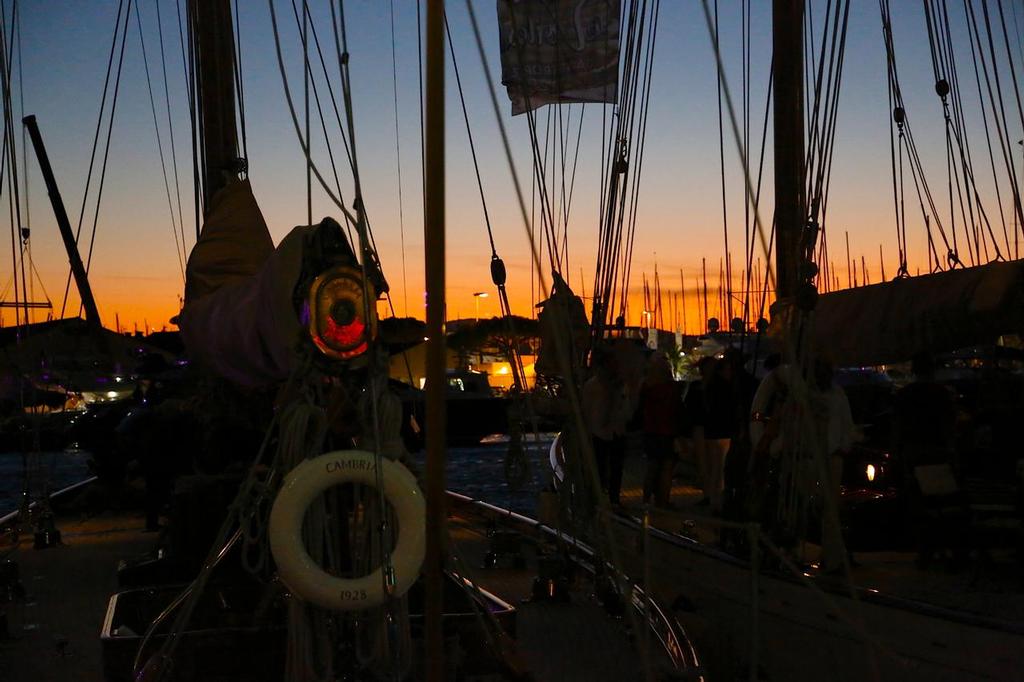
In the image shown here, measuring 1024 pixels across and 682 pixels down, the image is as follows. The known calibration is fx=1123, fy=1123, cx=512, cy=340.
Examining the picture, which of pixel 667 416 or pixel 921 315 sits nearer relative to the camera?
pixel 921 315

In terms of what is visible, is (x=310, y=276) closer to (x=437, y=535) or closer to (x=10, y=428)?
(x=437, y=535)

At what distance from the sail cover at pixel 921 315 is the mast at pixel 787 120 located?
1.83ft

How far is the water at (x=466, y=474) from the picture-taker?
1623 centimetres

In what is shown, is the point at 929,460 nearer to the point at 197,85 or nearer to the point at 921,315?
the point at 921,315

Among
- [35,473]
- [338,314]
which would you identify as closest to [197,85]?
[338,314]

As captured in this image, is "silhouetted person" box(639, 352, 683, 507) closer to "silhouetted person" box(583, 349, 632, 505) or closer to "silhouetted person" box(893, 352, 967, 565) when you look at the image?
"silhouetted person" box(583, 349, 632, 505)

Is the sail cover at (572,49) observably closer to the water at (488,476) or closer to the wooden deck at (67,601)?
the water at (488,476)

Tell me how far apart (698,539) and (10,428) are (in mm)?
27406

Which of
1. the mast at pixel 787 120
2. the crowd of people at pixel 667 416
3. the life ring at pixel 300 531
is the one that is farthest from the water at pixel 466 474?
the life ring at pixel 300 531

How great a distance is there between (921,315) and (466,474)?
55.4 feet

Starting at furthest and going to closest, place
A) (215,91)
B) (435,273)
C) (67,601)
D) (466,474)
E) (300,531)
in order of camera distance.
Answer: (466,474), (215,91), (67,601), (300,531), (435,273)

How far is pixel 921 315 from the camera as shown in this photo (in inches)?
257

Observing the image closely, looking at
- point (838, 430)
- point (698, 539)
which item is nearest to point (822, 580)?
point (838, 430)

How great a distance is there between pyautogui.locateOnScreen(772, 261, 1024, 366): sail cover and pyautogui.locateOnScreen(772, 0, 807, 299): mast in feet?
1.83
